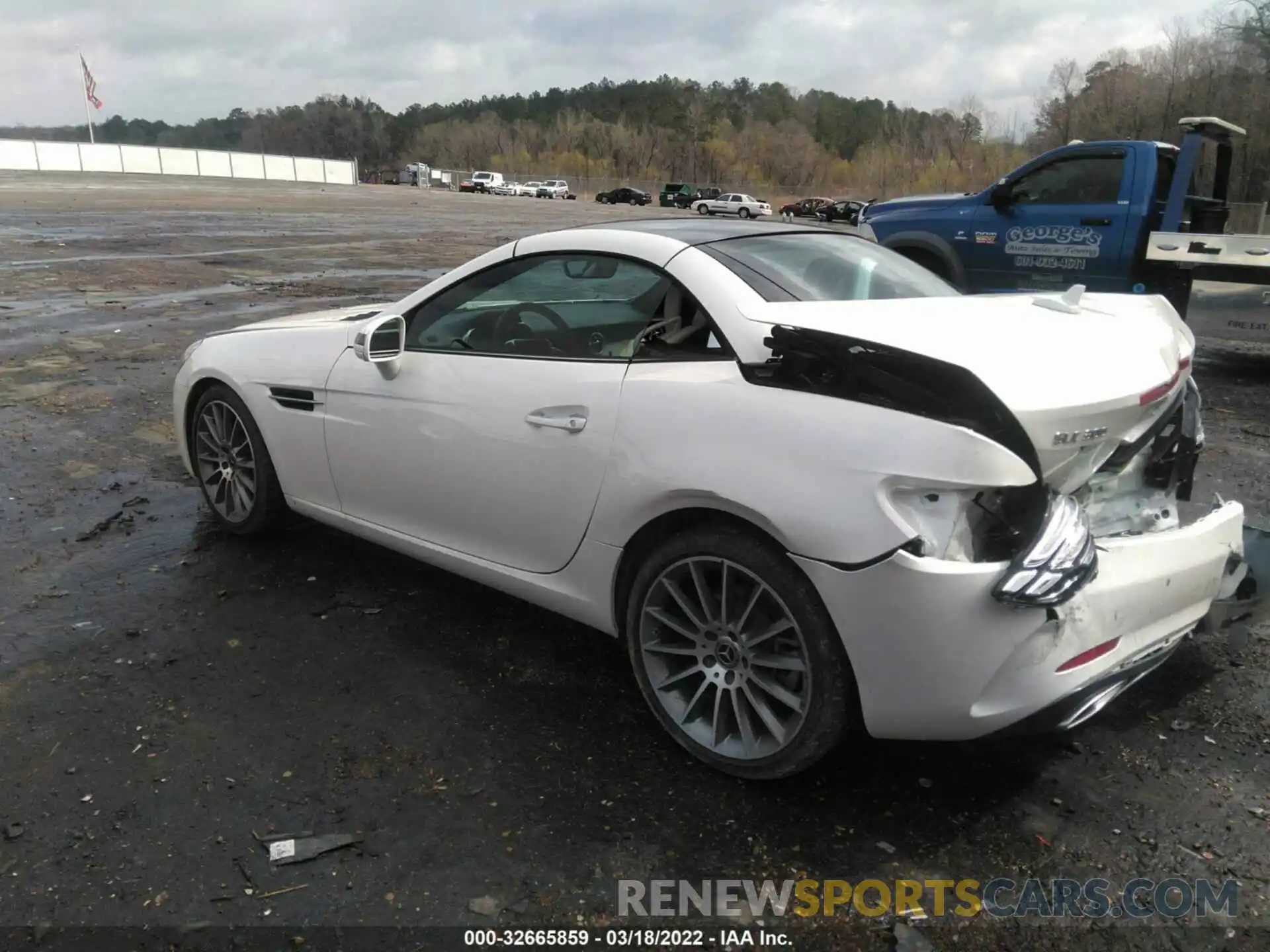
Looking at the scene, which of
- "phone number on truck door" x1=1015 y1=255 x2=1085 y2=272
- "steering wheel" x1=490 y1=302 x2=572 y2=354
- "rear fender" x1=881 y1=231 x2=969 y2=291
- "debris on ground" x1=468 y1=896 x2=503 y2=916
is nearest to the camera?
"debris on ground" x1=468 y1=896 x2=503 y2=916

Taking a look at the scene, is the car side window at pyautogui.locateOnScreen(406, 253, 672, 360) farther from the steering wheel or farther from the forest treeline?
the forest treeline

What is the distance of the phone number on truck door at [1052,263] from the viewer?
382 inches

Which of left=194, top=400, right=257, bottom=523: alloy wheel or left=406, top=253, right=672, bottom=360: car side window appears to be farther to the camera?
left=194, top=400, right=257, bottom=523: alloy wheel

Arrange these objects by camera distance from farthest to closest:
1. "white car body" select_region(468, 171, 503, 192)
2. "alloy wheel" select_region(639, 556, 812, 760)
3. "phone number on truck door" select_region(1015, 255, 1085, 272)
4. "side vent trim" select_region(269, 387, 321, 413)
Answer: "white car body" select_region(468, 171, 503, 192) → "phone number on truck door" select_region(1015, 255, 1085, 272) → "side vent trim" select_region(269, 387, 321, 413) → "alloy wheel" select_region(639, 556, 812, 760)

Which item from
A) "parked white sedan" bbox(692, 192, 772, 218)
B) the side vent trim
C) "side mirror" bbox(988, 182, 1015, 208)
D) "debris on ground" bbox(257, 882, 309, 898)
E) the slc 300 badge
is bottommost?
"debris on ground" bbox(257, 882, 309, 898)

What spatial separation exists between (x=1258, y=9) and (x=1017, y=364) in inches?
1909

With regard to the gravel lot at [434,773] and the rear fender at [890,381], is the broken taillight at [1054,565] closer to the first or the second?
the rear fender at [890,381]

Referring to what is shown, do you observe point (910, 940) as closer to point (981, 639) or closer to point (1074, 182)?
point (981, 639)

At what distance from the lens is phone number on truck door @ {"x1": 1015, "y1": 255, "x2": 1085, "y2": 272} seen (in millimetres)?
9703

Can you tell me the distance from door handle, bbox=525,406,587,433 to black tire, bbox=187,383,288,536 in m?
1.78

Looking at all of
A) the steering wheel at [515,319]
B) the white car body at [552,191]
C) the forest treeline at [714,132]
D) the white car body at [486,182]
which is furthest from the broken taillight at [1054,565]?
the white car body at [486,182]

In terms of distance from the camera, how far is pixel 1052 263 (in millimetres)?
9828

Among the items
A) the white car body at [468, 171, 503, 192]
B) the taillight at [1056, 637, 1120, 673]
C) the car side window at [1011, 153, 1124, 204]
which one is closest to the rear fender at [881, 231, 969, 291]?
the car side window at [1011, 153, 1124, 204]

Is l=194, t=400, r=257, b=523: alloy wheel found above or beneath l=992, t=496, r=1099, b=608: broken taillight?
beneath
